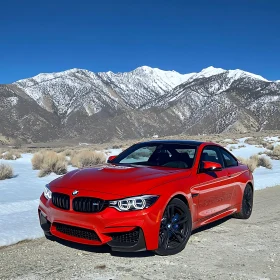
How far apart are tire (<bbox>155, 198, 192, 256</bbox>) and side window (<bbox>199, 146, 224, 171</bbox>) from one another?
124 cm

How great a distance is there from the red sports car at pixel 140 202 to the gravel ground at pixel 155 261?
0.23 meters

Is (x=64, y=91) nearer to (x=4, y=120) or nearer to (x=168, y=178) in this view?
(x=4, y=120)

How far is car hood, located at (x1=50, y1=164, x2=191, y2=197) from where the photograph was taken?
15.5ft

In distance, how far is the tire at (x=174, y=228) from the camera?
4.89 meters

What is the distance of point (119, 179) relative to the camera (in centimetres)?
499

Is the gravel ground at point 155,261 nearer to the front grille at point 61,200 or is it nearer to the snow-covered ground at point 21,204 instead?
the snow-covered ground at point 21,204

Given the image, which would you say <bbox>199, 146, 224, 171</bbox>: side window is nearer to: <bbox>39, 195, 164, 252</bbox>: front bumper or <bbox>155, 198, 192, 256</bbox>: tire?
<bbox>155, 198, 192, 256</bbox>: tire

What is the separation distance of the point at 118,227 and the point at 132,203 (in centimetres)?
31

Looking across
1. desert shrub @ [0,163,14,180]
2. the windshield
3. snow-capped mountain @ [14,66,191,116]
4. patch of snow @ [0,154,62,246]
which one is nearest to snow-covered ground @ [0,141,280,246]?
patch of snow @ [0,154,62,246]

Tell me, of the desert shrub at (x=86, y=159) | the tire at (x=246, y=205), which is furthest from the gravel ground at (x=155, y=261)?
the desert shrub at (x=86, y=159)

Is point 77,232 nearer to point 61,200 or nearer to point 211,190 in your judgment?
point 61,200

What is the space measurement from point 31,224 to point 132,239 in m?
2.47

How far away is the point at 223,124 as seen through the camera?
90562 millimetres

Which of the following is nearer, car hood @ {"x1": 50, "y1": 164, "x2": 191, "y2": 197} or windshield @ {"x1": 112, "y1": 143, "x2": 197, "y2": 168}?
car hood @ {"x1": 50, "y1": 164, "x2": 191, "y2": 197}
